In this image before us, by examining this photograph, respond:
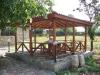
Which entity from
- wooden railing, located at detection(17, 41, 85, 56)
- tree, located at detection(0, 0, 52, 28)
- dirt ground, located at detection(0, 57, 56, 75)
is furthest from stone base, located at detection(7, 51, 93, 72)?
tree, located at detection(0, 0, 52, 28)

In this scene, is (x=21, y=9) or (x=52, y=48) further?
(x=52, y=48)

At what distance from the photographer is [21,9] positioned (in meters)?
13.0

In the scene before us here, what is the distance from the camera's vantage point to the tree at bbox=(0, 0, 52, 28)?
469 inches

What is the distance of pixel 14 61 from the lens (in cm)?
1788

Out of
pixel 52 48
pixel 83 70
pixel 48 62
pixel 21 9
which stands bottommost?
pixel 83 70

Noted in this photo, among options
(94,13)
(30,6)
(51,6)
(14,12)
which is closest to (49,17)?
(51,6)

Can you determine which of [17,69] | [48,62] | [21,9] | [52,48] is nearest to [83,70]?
[48,62]

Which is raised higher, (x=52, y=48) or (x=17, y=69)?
(x=52, y=48)

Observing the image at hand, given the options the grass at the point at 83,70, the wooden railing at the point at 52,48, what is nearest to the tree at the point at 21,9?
the wooden railing at the point at 52,48

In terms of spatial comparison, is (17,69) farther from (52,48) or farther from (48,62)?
(52,48)

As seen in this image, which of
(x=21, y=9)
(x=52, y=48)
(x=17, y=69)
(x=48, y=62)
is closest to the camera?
(x=21, y=9)

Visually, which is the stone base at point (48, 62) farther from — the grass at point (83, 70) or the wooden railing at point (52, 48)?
the wooden railing at point (52, 48)

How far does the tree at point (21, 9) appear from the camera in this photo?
11.9 m

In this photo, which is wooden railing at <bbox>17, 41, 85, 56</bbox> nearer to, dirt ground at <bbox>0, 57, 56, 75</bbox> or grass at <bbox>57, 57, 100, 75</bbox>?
dirt ground at <bbox>0, 57, 56, 75</bbox>
